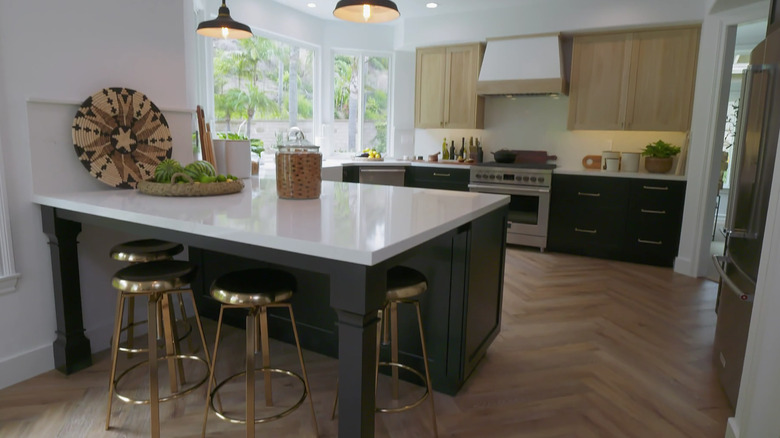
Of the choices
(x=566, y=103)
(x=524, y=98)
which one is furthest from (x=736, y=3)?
(x=524, y=98)

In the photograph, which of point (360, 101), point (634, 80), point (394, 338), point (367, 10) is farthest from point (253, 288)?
point (360, 101)

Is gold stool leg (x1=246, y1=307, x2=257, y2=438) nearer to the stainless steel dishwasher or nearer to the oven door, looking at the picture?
the stainless steel dishwasher

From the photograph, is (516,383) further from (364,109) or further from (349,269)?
(364,109)

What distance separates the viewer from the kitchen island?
138 cm

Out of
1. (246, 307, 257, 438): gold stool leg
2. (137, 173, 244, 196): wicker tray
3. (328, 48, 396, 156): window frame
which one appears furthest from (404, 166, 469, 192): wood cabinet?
(246, 307, 257, 438): gold stool leg

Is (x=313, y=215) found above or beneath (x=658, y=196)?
above

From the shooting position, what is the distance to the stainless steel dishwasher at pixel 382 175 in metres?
5.56

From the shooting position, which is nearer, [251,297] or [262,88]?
[251,297]

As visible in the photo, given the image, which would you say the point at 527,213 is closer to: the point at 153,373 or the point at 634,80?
the point at 634,80

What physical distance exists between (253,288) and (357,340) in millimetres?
533

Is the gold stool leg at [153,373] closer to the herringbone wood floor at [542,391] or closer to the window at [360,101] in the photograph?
the herringbone wood floor at [542,391]

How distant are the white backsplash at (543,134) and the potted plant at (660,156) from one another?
0.33m

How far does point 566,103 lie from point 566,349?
3556 mm

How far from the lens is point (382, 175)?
566 cm
